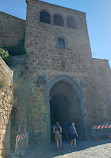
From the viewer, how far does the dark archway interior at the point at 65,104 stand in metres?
9.28

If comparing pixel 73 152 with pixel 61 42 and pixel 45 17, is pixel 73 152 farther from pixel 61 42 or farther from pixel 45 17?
pixel 45 17

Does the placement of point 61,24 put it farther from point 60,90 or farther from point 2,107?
Result: point 2,107

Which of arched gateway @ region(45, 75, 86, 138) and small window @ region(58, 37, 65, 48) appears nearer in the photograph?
arched gateway @ region(45, 75, 86, 138)

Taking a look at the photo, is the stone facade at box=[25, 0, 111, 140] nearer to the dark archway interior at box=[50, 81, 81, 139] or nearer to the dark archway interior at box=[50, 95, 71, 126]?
the dark archway interior at box=[50, 81, 81, 139]

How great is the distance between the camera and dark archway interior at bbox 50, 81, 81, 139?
9.28 meters

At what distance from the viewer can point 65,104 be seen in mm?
11891

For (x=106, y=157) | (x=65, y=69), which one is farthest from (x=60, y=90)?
(x=106, y=157)

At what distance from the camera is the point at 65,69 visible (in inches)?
364

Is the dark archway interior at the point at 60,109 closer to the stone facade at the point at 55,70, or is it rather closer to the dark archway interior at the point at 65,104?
the dark archway interior at the point at 65,104

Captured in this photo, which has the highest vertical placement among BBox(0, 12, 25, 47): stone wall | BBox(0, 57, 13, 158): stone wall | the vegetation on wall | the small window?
BBox(0, 12, 25, 47): stone wall

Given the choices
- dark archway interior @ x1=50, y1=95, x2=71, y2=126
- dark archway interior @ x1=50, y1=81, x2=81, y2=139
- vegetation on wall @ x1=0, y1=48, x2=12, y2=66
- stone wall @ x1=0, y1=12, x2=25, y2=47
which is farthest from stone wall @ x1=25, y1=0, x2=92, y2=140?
dark archway interior @ x1=50, y1=95, x2=71, y2=126

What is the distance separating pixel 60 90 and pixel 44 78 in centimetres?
356

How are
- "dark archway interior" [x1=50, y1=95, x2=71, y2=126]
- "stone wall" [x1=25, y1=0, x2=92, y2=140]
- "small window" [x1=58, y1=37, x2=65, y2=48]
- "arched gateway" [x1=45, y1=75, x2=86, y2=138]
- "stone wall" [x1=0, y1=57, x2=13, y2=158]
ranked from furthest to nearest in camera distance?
1. "dark archway interior" [x1=50, y1=95, x2=71, y2=126]
2. "small window" [x1=58, y1=37, x2=65, y2=48]
3. "arched gateway" [x1=45, y1=75, x2=86, y2=138]
4. "stone wall" [x1=25, y1=0, x2=92, y2=140]
5. "stone wall" [x1=0, y1=57, x2=13, y2=158]


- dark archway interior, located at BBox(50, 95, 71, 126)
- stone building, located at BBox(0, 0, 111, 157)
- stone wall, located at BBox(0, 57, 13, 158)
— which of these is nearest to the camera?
stone wall, located at BBox(0, 57, 13, 158)
